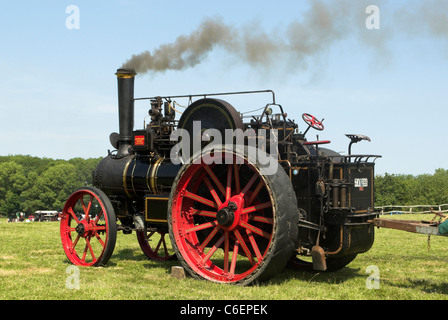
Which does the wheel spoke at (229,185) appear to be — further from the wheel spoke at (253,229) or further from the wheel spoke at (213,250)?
the wheel spoke at (213,250)

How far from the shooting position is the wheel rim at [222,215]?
714cm

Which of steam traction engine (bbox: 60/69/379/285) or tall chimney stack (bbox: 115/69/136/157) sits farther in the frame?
tall chimney stack (bbox: 115/69/136/157)

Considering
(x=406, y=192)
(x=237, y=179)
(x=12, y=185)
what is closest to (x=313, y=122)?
(x=237, y=179)

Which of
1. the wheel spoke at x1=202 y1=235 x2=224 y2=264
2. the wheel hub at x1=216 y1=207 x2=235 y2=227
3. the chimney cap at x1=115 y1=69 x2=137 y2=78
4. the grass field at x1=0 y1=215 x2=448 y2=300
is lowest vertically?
the grass field at x1=0 y1=215 x2=448 y2=300

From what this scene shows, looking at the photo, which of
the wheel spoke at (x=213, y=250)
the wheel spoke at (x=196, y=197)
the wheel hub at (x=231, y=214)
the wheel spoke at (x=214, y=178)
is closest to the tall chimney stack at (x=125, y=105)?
the wheel spoke at (x=196, y=197)

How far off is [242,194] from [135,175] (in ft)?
9.60

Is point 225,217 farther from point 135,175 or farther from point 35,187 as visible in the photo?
point 35,187

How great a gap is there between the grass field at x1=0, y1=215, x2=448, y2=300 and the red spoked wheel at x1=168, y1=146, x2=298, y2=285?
0.33m

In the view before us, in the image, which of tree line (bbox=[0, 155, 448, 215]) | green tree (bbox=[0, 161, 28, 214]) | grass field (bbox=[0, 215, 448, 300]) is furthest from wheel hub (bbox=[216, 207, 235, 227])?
green tree (bbox=[0, 161, 28, 214])

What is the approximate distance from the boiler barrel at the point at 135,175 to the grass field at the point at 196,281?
4.54 feet

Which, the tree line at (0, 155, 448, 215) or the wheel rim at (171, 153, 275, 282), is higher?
the wheel rim at (171, 153, 275, 282)

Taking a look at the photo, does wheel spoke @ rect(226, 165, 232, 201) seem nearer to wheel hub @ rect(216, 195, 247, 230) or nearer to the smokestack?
wheel hub @ rect(216, 195, 247, 230)

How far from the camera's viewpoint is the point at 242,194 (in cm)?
726

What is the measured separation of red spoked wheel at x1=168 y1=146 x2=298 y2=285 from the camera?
653 centimetres
